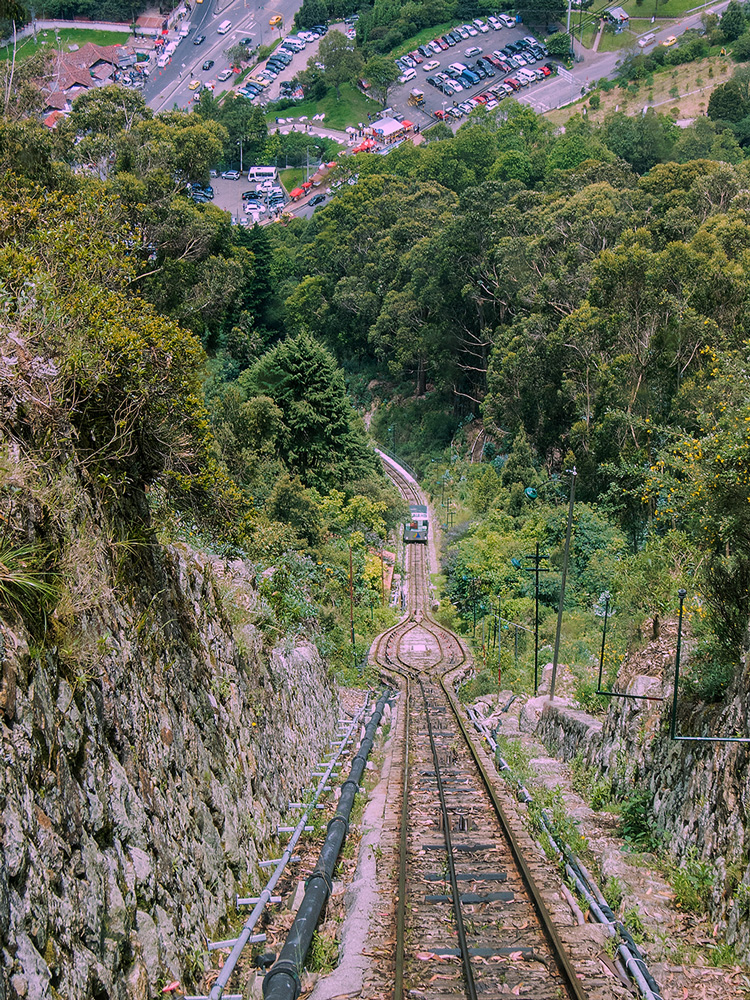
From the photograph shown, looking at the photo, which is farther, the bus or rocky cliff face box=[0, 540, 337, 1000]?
the bus

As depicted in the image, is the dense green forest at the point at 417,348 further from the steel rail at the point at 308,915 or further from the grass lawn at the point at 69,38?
the grass lawn at the point at 69,38

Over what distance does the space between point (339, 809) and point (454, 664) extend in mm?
22620

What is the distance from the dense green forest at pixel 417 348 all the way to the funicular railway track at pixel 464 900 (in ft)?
13.1

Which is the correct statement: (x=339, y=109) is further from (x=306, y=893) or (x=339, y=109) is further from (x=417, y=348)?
(x=306, y=893)

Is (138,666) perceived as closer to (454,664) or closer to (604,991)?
(604,991)

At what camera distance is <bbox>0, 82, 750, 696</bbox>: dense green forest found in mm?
8266

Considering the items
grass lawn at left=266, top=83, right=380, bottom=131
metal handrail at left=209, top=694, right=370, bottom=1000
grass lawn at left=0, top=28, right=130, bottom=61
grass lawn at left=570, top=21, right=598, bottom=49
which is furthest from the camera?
grass lawn at left=570, top=21, right=598, bottom=49

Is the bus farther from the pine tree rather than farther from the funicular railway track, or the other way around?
the funicular railway track

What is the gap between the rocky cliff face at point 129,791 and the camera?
14.9 feet

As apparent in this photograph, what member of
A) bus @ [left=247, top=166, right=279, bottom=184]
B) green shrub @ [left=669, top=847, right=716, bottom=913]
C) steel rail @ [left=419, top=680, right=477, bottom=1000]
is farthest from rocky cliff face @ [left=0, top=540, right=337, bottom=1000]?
bus @ [left=247, top=166, right=279, bottom=184]

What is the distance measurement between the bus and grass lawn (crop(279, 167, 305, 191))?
1.18 metres

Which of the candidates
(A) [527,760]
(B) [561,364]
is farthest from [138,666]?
(B) [561,364]

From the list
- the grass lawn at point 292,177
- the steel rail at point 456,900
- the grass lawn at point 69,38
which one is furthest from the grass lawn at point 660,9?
the steel rail at point 456,900

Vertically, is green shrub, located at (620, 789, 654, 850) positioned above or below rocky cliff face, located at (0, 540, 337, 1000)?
below
